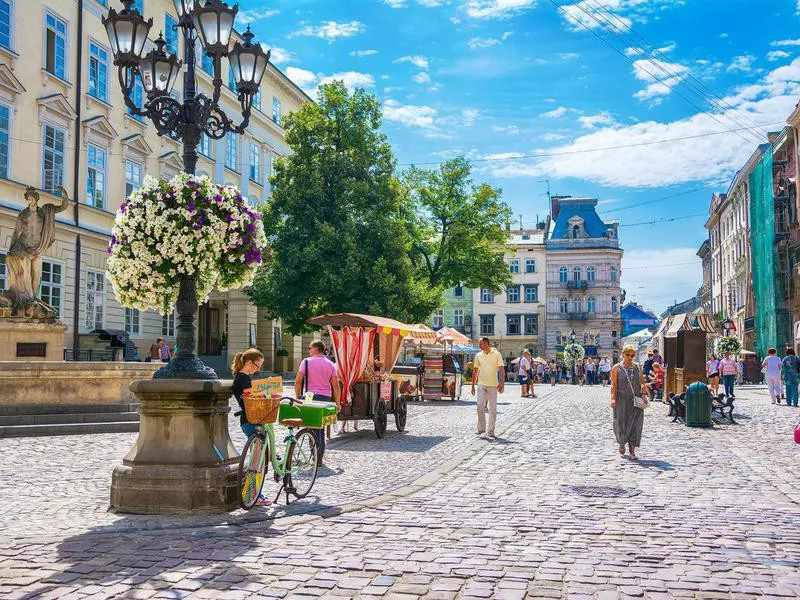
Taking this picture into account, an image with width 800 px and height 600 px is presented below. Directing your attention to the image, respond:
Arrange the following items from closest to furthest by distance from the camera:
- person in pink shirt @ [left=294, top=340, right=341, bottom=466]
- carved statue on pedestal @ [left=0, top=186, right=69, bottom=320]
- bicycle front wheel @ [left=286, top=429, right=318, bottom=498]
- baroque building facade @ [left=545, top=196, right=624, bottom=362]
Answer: bicycle front wheel @ [left=286, top=429, right=318, bottom=498] < person in pink shirt @ [left=294, top=340, right=341, bottom=466] < carved statue on pedestal @ [left=0, top=186, right=69, bottom=320] < baroque building facade @ [left=545, top=196, right=624, bottom=362]

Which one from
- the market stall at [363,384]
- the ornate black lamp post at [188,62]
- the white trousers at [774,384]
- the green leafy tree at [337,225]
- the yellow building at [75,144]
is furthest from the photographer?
the green leafy tree at [337,225]

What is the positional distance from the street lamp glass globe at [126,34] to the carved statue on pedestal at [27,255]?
7.29 m

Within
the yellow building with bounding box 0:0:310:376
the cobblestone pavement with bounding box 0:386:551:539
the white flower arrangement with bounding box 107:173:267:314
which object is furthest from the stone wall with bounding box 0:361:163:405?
the yellow building with bounding box 0:0:310:376

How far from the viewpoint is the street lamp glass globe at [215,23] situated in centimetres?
987

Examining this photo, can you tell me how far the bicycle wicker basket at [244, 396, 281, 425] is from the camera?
7.75 metres

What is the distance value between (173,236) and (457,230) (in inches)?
1418

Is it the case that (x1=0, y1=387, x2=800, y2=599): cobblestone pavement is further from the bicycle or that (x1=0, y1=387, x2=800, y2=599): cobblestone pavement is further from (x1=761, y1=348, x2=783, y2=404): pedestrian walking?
(x1=761, y1=348, x2=783, y2=404): pedestrian walking

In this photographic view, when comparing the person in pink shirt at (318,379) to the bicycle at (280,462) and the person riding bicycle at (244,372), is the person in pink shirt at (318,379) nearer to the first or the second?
the bicycle at (280,462)

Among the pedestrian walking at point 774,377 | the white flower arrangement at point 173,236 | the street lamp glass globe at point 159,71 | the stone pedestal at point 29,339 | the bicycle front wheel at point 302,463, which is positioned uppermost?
the street lamp glass globe at point 159,71

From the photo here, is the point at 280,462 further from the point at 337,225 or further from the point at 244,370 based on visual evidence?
the point at 337,225

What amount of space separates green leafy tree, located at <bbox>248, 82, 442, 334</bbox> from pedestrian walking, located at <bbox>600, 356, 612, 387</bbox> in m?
13.0

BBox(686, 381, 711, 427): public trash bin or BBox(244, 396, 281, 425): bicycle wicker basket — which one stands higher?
BBox(244, 396, 281, 425): bicycle wicker basket

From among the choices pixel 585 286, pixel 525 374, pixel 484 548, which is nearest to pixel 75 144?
pixel 525 374

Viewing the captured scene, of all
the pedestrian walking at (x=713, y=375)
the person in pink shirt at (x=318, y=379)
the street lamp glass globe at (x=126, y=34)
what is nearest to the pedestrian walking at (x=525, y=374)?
the pedestrian walking at (x=713, y=375)
